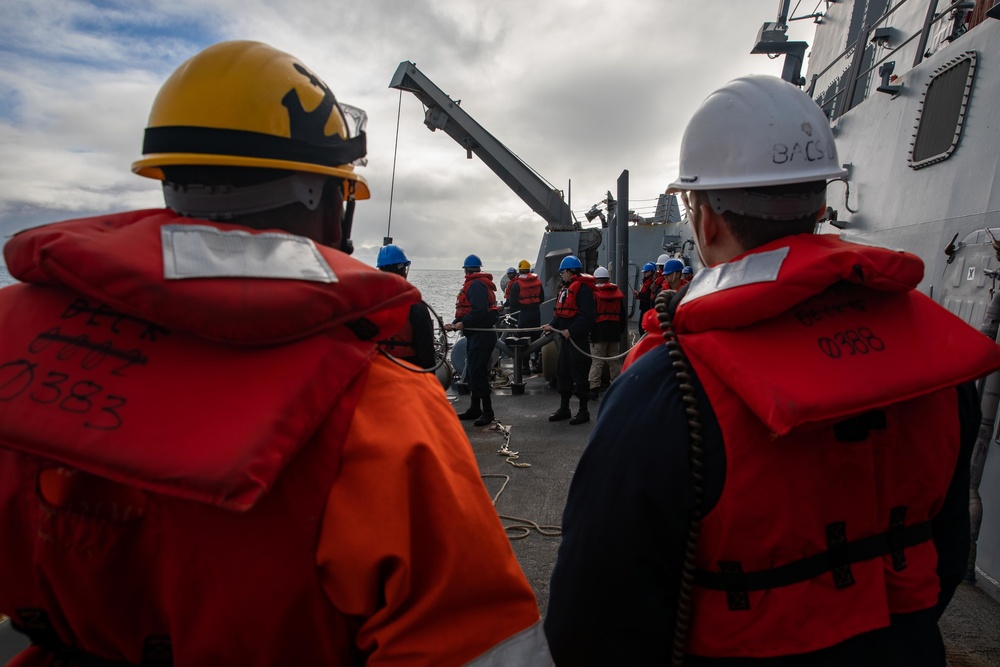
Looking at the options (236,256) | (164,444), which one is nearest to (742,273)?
(236,256)

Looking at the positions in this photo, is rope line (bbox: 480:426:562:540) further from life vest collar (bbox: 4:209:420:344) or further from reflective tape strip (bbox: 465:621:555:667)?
life vest collar (bbox: 4:209:420:344)

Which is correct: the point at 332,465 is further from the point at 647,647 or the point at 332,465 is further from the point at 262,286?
the point at 647,647

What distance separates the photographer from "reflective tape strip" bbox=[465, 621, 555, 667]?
917 mm

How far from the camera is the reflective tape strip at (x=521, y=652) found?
92 centimetres

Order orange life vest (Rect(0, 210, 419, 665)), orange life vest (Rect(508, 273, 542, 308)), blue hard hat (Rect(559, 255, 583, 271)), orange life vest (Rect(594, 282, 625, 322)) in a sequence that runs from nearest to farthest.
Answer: orange life vest (Rect(0, 210, 419, 665)) → orange life vest (Rect(594, 282, 625, 322)) → blue hard hat (Rect(559, 255, 583, 271)) → orange life vest (Rect(508, 273, 542, 308))

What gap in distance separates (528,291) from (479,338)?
307 centimetres

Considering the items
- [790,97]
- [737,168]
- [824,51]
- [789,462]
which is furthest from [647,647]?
[824,51]

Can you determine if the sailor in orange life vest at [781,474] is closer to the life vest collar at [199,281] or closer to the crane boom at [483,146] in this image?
the life vest collar at [199,281]

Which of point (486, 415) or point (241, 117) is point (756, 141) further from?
point (486, 415)

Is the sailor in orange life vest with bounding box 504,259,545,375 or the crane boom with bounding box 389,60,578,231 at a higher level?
the crane boom with bounding box 389,60,578,231

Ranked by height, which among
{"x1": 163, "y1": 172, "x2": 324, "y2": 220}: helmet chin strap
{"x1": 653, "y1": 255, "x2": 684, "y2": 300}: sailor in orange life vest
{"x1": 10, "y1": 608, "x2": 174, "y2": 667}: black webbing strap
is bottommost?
{"x1": 10, "y1": 608, "x2": 174, "y2": 667}: black webbing strap

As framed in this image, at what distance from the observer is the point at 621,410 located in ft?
3.82

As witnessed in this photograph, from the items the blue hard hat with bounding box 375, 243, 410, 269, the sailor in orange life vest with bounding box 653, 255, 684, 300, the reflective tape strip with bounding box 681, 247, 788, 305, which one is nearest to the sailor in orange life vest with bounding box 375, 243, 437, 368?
the blue hard hat with bounding box 375, 243, 410, 269

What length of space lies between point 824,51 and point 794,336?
31.4 feet
